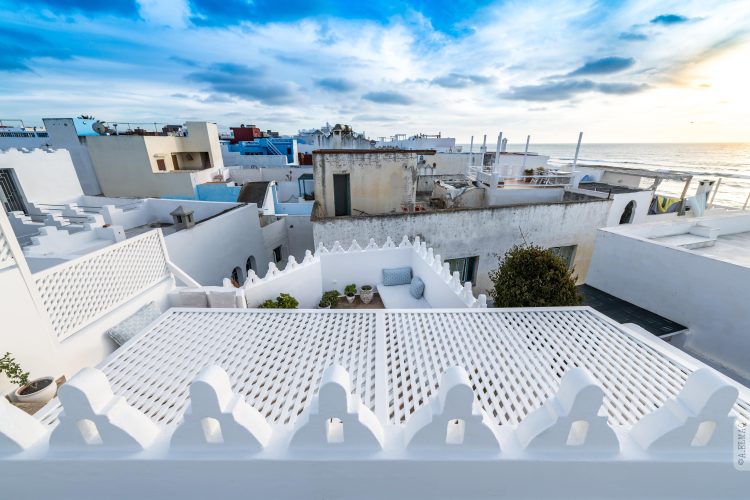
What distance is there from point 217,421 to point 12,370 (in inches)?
175

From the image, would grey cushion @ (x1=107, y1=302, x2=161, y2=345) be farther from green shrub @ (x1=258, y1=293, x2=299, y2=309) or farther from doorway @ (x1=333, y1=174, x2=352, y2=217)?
doorway @ (x1=333, y1=174, x2=352, y2=217)

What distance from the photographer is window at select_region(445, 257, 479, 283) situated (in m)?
12.5

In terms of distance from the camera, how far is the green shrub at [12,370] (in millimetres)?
4109

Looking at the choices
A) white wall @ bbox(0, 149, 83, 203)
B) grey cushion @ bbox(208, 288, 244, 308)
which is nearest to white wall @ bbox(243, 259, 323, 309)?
grey cushion @ bbox(208, 288, 244, 308)

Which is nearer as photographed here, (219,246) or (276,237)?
(219,246)

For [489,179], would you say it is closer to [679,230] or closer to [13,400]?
[679,230]

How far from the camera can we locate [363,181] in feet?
42.5

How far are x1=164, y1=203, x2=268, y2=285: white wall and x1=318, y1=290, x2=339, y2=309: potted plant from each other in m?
4.56

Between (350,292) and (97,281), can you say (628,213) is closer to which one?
(350,292)

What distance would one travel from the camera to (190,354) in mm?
4109

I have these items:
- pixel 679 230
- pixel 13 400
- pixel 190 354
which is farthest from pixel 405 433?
pixel 679 230

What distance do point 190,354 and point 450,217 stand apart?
31.6 ft

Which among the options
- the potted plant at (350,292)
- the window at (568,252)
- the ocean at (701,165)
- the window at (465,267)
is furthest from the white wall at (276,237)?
the ocean at (701,165)

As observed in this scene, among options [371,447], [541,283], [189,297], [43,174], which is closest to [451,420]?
[371,447]
